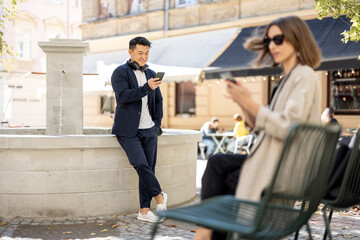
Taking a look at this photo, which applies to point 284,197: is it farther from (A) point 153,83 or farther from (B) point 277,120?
(A) point 153,83

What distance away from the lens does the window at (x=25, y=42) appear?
1268 inches

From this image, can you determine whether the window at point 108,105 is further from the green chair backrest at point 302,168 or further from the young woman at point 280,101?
the green chair backrest at point 302,168

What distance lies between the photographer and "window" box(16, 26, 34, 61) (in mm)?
32219

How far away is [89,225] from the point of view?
16.8 ft

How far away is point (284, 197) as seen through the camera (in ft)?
7.55

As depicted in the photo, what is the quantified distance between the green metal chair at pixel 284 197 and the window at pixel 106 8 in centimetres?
1963

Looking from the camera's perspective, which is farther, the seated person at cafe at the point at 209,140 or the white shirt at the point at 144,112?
the seated person at cafe at the point at 209,140

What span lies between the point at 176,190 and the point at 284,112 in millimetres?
4004

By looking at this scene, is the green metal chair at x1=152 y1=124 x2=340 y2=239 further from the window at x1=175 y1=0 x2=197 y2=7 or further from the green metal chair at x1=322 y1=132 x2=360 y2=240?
the window at x1=175 y1=0 x2=197 y2=7

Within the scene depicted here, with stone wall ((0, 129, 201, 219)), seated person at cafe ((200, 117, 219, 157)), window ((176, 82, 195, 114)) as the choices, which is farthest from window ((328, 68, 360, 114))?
stone wall ((0, 129, 201, 219))

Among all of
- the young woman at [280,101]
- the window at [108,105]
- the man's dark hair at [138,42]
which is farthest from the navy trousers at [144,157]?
the window at [108,105]

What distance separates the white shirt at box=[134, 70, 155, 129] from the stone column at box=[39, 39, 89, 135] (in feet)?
6.64

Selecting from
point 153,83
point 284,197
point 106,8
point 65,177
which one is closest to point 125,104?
point 153,83

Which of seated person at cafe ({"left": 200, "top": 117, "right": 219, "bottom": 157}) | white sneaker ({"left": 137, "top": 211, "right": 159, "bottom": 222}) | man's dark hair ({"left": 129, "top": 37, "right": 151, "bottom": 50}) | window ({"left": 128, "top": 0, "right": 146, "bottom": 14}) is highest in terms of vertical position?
window ({"left": 128, "top": 0, "right": 146, "bottom": 14})
